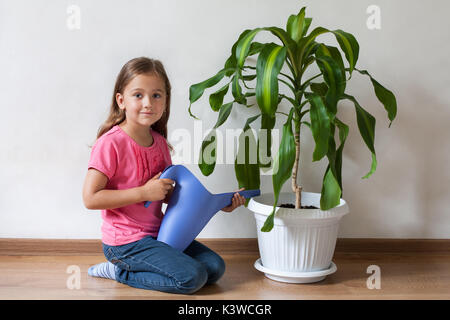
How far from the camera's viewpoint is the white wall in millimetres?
2086

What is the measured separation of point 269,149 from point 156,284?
71 centimetres

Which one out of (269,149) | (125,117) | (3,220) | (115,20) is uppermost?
(115,20)

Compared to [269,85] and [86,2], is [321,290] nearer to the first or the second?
[269,85]

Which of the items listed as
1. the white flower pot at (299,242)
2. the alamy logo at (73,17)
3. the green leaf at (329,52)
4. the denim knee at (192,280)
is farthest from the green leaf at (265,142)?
the alamy logo at (73,17)

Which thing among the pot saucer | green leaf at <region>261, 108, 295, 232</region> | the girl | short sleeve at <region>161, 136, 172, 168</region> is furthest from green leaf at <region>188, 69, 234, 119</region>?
the pot saucer

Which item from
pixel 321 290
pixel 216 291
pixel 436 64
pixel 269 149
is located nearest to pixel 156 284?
pixel 216 291

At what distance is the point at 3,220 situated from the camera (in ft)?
7.14

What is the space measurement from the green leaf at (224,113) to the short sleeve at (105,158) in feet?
1.33

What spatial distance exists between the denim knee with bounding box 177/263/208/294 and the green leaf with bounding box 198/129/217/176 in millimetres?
416

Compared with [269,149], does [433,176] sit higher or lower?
lower

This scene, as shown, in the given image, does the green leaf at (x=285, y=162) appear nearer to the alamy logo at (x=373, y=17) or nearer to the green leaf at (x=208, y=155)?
the green leaf at (x=208, y=155)

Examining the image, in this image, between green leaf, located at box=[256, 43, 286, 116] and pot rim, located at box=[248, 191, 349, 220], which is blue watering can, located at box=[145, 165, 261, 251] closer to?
pot rim, located at box=[248, 191, 349, 220]

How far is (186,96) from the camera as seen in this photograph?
212 cm

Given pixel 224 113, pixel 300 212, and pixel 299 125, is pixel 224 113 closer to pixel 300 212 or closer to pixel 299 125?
pixel 299 125
